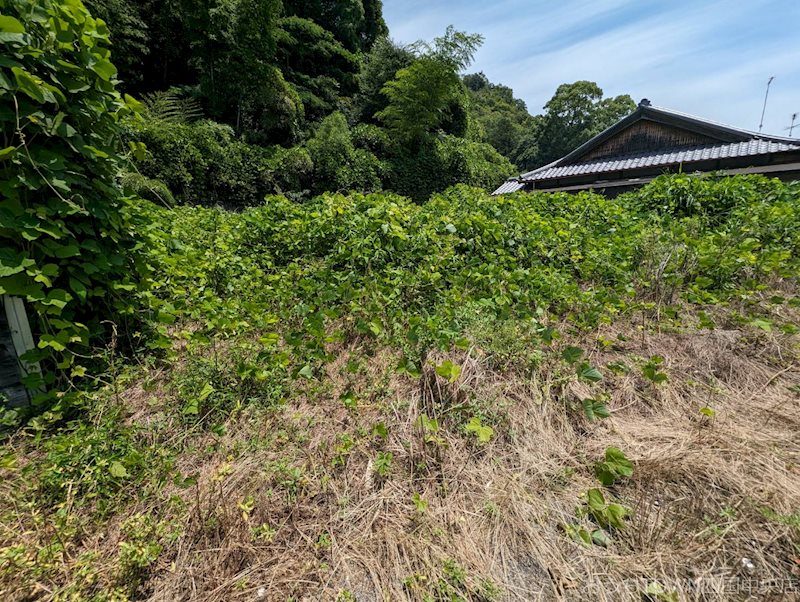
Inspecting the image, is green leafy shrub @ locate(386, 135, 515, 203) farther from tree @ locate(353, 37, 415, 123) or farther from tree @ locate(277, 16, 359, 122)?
tree @ locate(277, 16, 359, 122)

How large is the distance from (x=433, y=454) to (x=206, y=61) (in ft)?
41.0

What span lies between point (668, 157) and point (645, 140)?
1198mm

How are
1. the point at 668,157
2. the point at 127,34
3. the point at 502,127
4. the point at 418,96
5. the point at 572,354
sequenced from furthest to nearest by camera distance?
the point at 502,127
the point at 418,96
the point at 668,157
the point at 127,34
the point at 572,354

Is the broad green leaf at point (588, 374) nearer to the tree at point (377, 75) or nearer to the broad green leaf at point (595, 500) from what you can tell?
the broad green leaf at point (595, 500)

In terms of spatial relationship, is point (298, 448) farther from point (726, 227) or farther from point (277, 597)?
point (726, 227)

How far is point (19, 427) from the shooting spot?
1.50m

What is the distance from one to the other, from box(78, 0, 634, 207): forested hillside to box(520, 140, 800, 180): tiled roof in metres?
3.58

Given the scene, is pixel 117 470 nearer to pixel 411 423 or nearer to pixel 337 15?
pixel 411 423

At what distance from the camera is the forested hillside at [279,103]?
26.4 ft

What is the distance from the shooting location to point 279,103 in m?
9.95

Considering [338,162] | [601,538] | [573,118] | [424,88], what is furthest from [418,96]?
[573,118]

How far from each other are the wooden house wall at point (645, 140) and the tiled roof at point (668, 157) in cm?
22

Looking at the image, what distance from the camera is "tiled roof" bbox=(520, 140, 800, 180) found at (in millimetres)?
8234

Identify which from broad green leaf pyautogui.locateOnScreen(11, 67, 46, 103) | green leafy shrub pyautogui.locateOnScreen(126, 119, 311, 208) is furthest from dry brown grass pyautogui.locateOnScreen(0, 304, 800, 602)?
green leafy shrub pyautogui.locateOnScreen(126, 119, 311, 208)
